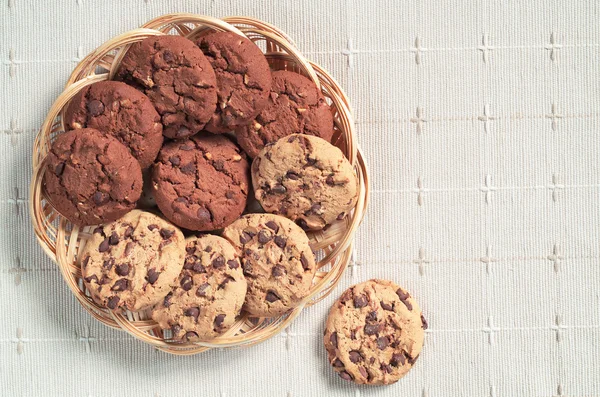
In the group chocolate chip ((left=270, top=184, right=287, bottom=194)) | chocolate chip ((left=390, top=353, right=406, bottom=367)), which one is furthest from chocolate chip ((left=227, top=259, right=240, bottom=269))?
chocolate chip ((left=390, top=353, right=406, bottom=367))

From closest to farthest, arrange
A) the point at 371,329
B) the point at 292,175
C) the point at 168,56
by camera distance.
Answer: the point at 168,56 → the point at 292,175 → the point at 371,329

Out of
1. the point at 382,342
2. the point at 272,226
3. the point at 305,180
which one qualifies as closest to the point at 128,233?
the point at 272,226

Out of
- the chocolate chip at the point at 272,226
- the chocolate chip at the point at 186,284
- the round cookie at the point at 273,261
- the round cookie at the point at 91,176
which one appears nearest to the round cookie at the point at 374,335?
the round cookie at the point at 273,261

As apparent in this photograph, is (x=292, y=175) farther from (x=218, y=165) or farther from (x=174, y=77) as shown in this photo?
(x=174, y=77)

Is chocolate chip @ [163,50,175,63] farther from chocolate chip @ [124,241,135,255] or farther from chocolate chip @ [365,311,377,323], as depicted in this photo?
chocolate chip @ [365,311,377,323]

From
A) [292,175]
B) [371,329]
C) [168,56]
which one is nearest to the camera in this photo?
[168,56]

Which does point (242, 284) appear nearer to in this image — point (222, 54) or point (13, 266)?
point (222, 54)

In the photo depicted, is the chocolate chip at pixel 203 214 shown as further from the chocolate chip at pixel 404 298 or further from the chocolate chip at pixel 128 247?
the chocolate chip at pixel 404 298
